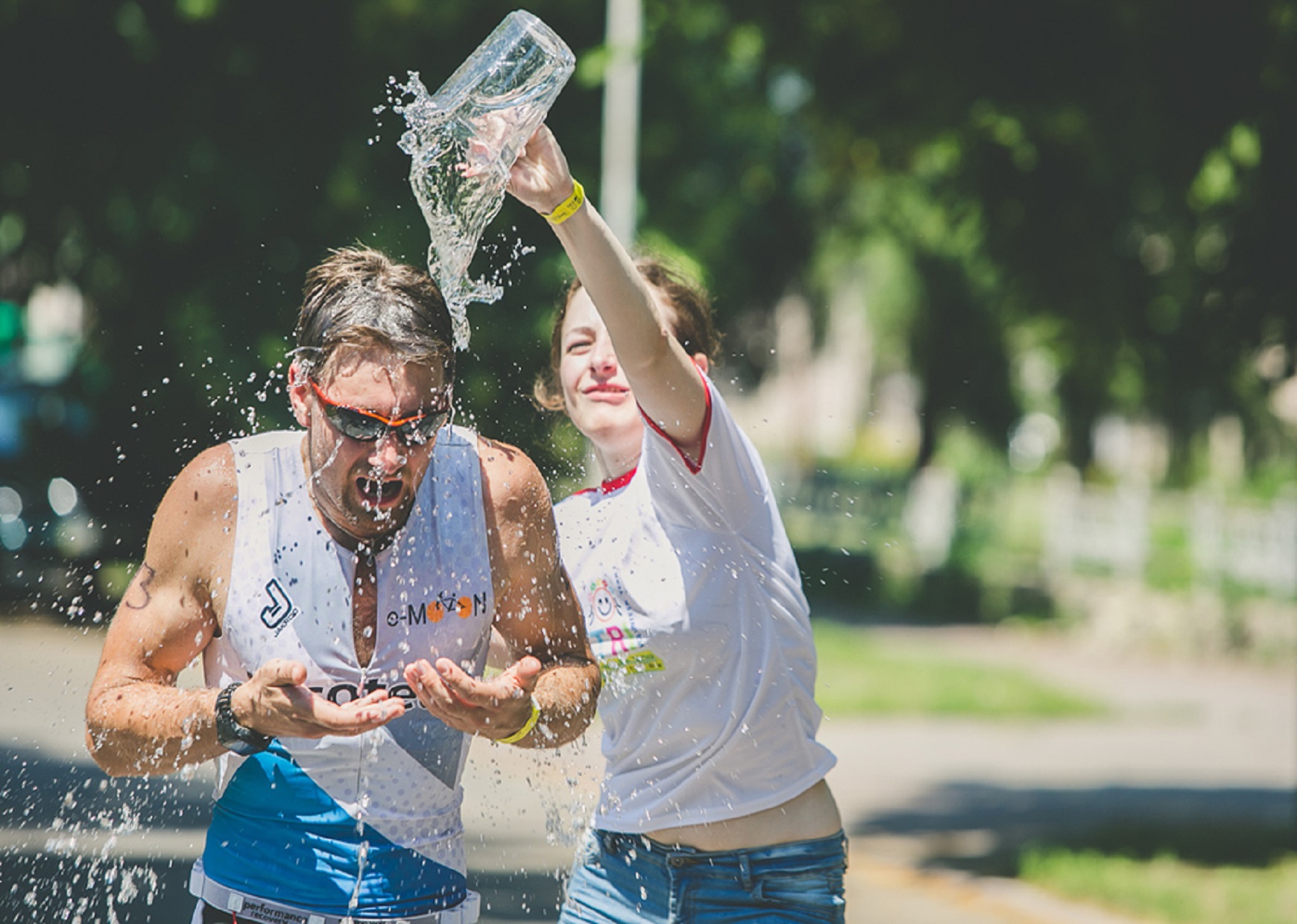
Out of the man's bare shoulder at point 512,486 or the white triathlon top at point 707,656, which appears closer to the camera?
the man's bare shoulder at point 512,486

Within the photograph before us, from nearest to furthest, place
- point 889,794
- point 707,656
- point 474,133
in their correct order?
1. point 474,133
2. point 707,656
3. point 889,794

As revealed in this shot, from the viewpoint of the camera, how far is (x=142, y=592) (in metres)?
2.56

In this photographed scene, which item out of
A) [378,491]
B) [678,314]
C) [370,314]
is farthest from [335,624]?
[678,314]

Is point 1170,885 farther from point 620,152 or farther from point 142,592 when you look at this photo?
point 620,152

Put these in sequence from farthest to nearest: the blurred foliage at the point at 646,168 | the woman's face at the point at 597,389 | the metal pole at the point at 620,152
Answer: the metal pole at the point at 620,152
the blurred foliage at the point at 646,168
the woman's face at the point at 597,389

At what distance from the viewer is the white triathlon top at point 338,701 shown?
255 centimetres

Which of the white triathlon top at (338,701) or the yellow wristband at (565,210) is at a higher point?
the yellow wristband at (565,210)

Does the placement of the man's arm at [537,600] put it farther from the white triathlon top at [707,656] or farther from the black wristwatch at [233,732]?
the black wristwatch at [233,732]

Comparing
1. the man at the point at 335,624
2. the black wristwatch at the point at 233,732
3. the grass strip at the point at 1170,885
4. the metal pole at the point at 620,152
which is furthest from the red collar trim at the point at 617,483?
the metal pole at the point at 620,152

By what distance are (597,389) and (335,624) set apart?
802mm

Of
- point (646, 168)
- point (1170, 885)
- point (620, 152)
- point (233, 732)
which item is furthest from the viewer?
point (646, 168)

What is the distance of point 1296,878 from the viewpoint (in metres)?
7.37

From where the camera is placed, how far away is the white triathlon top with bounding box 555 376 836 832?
287cm

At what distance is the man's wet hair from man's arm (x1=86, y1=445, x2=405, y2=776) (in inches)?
10.0
